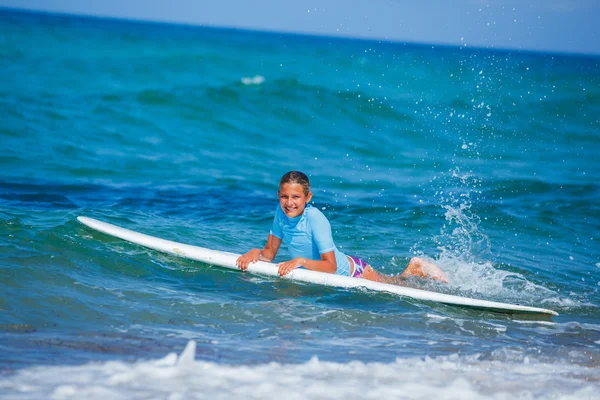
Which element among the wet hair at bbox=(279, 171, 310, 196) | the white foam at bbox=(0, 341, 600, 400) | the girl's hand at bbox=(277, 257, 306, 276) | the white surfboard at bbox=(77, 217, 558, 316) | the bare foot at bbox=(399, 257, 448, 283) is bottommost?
the white foam at bbox=(0, 341, 600, 400)

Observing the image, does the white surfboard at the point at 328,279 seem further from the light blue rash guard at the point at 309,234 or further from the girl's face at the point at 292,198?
the girl's face at the point at 292,198

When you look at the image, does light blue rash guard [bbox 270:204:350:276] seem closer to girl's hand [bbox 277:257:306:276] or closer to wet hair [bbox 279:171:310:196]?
Answer: girl's hand [bbox 277:257:306:276]

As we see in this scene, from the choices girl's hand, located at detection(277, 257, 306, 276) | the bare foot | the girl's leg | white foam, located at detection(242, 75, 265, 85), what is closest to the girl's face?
girl's hand, located at detection(277, 257, 306, 276)

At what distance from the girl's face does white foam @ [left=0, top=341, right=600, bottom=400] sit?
1.96m

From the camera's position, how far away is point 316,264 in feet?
20.2

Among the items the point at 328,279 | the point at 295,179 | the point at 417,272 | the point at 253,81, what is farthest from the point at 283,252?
the point at 253,81

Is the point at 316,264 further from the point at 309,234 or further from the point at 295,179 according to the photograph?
the point at 295,179

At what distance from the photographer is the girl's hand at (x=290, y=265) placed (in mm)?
6059

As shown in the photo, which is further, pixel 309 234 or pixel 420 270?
pixel 420 270

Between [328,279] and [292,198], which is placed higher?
[292,198]

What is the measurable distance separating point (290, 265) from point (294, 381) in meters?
2.23

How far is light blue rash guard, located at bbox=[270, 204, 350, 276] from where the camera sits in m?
6.11

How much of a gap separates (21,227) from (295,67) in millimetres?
34057

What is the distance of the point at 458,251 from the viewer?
28.6ft
